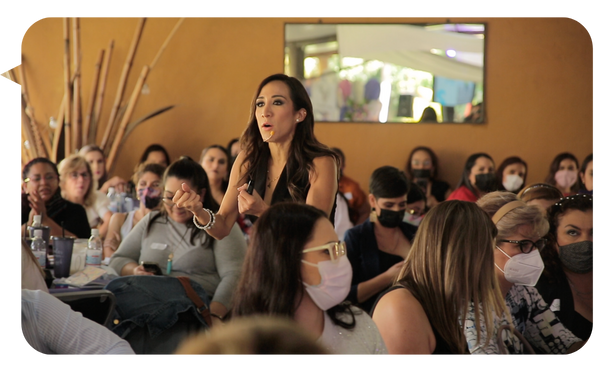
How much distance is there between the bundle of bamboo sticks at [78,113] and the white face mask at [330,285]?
4234 millimetres

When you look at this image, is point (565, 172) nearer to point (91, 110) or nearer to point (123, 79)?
point (123, 79)

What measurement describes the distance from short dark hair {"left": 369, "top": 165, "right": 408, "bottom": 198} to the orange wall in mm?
2593

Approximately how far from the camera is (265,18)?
5738mm

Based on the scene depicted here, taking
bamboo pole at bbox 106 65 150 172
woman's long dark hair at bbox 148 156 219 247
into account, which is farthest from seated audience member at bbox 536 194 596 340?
bamboo pole at bbox 106 65 150 172

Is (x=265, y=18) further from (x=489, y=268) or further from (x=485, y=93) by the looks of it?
(x=489, y=268)

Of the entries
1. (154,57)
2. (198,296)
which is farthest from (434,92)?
(198,296)

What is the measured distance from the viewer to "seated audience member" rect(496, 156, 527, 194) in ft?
17.4

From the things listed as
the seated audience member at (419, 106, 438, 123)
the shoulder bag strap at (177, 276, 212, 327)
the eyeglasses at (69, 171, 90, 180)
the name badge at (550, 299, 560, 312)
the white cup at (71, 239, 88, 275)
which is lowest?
the name badge at (550, 299, 560, 312)

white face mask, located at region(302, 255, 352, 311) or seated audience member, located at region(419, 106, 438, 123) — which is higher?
seated audience member, located at region(419, 106, 438, 123)

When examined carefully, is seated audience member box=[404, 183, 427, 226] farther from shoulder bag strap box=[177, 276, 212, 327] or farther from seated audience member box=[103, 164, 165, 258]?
shoulder bag strap box=[177, 276, 212, 327]

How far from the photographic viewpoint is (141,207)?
377 centimetres

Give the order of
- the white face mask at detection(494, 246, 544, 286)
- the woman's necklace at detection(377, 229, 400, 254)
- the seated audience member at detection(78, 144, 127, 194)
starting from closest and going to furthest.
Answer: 1. the white face mask at detection(494, 246, 544, 286)
2. the woman's necklace at detection(377, 229, 400, 254)
3. the seated audience member at detection(78, 144, 127, 194)

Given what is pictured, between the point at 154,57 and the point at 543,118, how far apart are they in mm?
3616

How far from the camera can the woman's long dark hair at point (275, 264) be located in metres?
1.46
